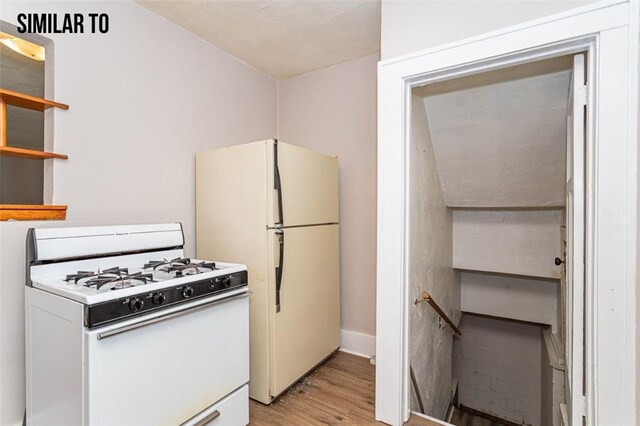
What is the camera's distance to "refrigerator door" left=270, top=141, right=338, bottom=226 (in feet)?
7.04

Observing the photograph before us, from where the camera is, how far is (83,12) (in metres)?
1.87

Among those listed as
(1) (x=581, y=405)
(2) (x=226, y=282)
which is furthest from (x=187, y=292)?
(1) (x=581, y=405)

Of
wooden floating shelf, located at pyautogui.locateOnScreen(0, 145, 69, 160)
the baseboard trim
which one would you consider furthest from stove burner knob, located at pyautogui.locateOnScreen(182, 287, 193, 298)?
the baseboard trim

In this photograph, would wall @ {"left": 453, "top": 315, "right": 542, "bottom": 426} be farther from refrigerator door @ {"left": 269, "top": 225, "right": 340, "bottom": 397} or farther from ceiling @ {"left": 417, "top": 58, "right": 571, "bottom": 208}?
refrigerator door @ {"left": 269, "top": 225, "right": 340, "bottom": 397}

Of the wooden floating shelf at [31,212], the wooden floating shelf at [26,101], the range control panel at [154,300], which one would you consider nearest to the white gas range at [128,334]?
the range control panel at [154,300]

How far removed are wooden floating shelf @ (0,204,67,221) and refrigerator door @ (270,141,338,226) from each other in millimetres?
1136

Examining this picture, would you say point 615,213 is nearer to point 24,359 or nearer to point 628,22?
point 628,22

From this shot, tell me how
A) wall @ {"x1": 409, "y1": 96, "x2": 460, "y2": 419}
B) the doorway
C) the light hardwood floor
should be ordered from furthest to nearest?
wall @ {"x1": 409, "y1": 96, "x2": 460, "y2": 419} → the doorway → the light hardwood floor

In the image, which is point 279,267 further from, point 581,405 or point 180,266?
point 581,405

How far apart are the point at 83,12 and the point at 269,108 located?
1.61m

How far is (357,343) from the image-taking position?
2.88m

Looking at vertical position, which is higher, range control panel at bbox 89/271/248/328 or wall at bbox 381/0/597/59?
wall at bbox 381/0/597/59

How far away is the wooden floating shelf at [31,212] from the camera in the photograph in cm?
159

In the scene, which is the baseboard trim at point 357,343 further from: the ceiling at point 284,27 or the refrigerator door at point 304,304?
the ceiling at point 284,27
